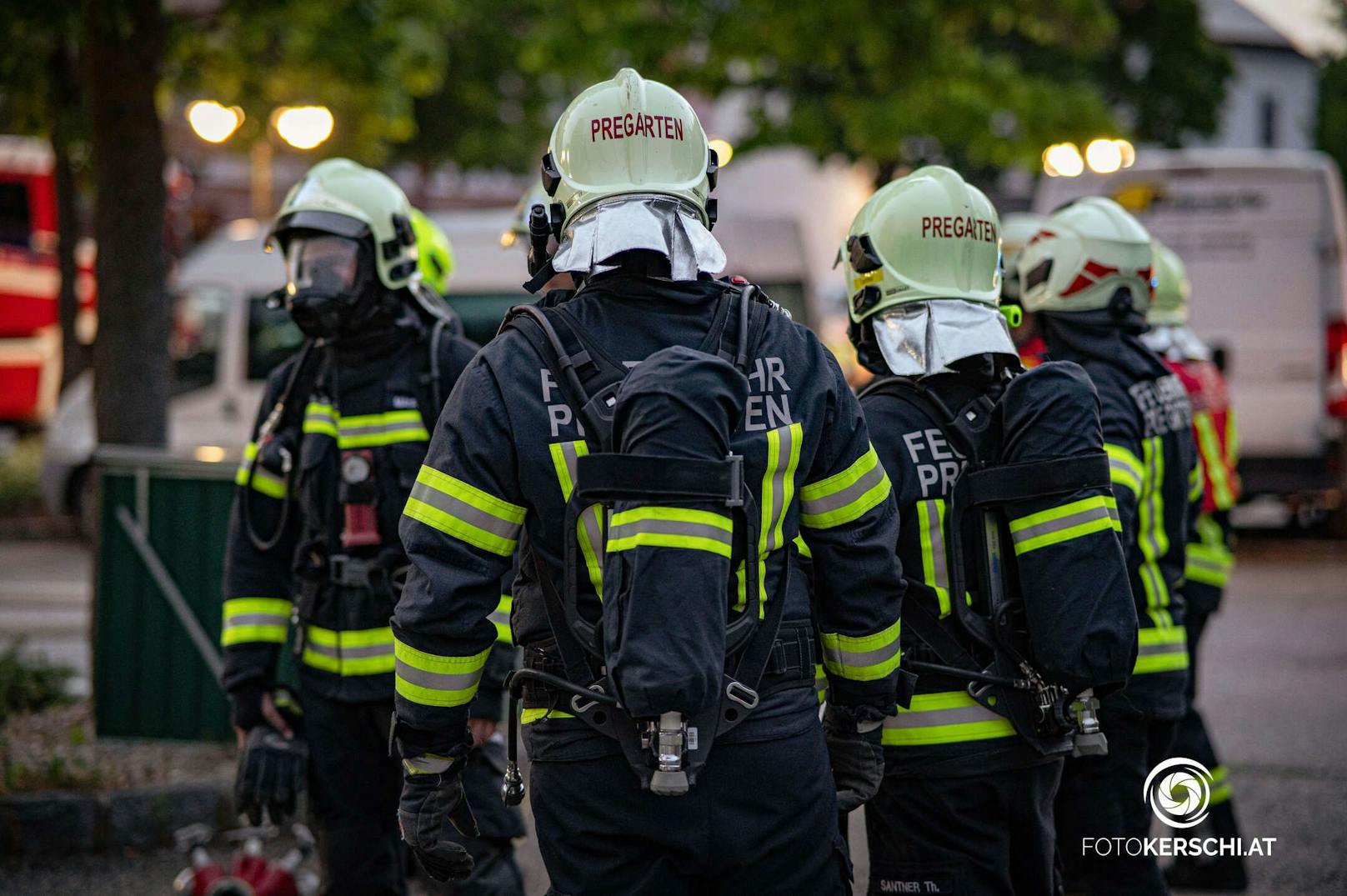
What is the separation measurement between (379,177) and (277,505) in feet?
3.26

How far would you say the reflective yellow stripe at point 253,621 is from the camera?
3777 mm

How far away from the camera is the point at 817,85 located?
19.4 m

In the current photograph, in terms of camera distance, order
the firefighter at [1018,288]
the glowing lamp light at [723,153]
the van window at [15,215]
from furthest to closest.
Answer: the van window at [15,215], the firefighter at [1018,288], the glowing lamp light at [723,153]

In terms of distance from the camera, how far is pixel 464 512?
254 centimetres

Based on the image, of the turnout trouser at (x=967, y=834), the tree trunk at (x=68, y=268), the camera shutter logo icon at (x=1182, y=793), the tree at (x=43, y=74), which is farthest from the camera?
the tree trunk at (x=68, y=268)

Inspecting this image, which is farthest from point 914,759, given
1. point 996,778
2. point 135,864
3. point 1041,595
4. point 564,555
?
point 135,864

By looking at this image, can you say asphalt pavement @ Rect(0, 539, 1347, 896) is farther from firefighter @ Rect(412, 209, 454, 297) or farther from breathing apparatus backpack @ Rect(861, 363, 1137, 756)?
breathing apparatus backpack @ Rect(861, 363, 1137, 756)

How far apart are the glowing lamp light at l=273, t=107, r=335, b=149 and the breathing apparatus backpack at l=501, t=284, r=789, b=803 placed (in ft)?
34.1

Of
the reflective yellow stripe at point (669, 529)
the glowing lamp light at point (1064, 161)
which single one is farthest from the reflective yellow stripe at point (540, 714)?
the glowing lamp light at point (1064, 161)

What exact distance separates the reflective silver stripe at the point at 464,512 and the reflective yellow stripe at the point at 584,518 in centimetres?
12

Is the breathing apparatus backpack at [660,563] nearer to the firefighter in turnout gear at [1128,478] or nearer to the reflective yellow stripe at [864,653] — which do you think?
the reflective yellow stripe at [864,653]

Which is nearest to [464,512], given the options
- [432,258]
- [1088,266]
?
[1088,266]

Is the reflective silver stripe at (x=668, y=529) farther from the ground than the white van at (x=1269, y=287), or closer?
closer

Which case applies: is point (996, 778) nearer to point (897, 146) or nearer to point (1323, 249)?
point (1323, 249)
